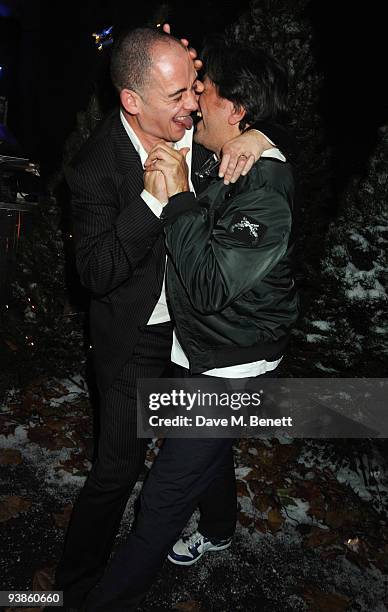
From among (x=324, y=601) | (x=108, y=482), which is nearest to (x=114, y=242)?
(x=108, y=482)

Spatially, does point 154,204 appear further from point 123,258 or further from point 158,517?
point 158,517

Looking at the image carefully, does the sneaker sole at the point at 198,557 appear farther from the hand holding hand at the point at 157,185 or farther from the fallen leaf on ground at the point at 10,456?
the hand holding hand at the point at 157,185

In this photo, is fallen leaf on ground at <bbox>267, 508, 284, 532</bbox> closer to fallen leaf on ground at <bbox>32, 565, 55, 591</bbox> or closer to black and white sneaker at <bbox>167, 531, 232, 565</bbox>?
black and white sneaker at <bbox>167, 531, 232, 565</bbox>

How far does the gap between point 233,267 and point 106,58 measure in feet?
14.3

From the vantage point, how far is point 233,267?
6.39 feet

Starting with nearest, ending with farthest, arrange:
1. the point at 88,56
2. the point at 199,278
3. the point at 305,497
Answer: the point at 199,278 → the point at 305,497 → the point at 88,56

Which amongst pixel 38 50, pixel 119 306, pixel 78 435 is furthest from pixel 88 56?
pixel 119 306

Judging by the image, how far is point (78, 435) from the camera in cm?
455

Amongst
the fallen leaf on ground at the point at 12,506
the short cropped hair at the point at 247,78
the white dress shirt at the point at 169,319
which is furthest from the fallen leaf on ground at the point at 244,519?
the short cropped hair at the point at 247,78

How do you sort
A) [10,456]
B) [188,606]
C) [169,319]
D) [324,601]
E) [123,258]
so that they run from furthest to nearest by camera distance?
[10,456], [324,601], [188,606], [169,319], [123,258]

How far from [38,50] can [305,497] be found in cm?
1445

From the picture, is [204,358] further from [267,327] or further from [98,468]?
[98,468]

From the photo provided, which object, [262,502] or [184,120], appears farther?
[262,502]

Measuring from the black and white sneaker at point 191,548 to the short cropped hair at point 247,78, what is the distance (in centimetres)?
246
